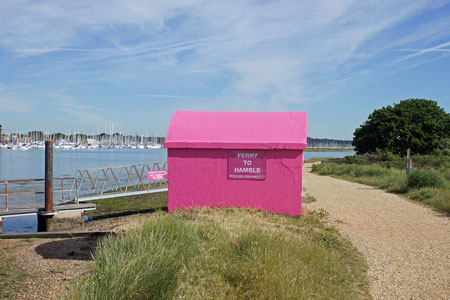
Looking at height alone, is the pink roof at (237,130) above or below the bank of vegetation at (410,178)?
above

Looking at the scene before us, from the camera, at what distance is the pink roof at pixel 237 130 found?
1211cm

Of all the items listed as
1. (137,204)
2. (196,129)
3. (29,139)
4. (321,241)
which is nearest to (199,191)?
(196,129)

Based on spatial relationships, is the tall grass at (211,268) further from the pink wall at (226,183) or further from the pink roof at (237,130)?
the pink roof at (237,130)

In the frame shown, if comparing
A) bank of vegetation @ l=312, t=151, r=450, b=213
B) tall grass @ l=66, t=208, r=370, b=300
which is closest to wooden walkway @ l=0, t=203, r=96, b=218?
tall grass @ l=66, t=208, r=370, b=300

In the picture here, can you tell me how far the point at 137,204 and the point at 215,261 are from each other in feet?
55.5

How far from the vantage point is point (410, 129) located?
1620 inches

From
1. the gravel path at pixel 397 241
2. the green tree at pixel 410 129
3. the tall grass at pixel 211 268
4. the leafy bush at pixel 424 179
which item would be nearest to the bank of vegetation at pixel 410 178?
the leafy bush at pixel 424 179

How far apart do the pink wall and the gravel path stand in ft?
5.75

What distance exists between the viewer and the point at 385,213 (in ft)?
45.4

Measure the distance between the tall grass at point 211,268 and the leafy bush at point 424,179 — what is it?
12644 millimetres

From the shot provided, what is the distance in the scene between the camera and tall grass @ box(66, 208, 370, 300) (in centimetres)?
472

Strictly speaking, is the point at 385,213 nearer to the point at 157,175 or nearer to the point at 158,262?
the point at 157,175

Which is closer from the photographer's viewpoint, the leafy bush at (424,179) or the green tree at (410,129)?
the leafy bush at (424,179)

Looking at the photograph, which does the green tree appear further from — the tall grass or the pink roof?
the tall grass
